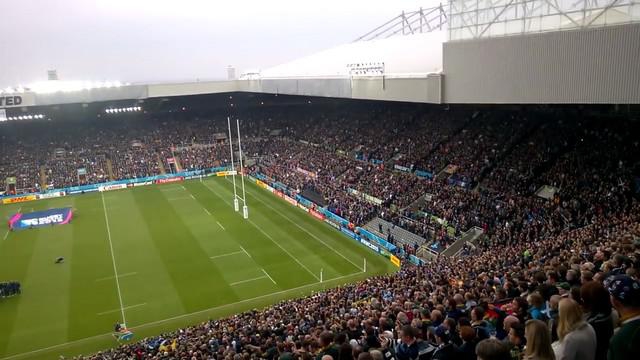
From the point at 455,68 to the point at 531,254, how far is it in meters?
9.95

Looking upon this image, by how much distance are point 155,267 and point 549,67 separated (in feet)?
71.7

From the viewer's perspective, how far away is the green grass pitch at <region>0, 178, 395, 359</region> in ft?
70.7

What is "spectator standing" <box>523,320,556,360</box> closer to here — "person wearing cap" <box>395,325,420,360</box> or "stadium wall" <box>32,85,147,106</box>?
"person wearing cap" <box>395,325,420,360</box>

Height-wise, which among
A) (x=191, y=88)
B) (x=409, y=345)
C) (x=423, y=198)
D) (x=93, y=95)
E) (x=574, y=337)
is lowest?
(x=423, y=198)

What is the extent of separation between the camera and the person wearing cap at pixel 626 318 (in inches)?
135

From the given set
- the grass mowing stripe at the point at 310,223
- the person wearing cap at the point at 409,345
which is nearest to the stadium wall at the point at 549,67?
the grass mowing stripe at the point at 310,223

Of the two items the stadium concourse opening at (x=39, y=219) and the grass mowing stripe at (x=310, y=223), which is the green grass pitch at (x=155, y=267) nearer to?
the grass mowing stripe at (x=310, y=223)

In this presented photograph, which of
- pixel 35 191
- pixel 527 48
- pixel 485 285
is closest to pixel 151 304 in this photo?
pixel 485 285

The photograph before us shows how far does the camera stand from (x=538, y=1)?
62.4 feet

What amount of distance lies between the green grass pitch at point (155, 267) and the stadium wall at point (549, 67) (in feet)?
35.6

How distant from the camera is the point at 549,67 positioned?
60.9 feet

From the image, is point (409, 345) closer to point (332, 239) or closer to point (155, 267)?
point (155, 267)

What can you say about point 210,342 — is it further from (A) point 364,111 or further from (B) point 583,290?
(A) point 364,111

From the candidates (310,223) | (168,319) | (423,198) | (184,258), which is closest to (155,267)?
(184,258)
